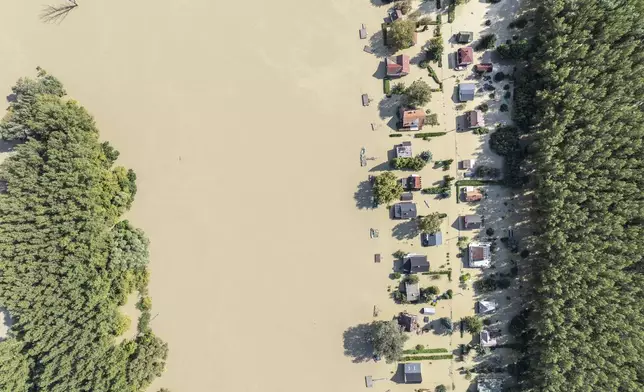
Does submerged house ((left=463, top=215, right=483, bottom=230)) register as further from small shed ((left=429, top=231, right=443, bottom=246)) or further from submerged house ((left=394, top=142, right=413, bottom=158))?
submerged house ((left=394, top=142, right=413, bottom=158))

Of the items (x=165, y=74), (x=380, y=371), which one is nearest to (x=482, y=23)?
(x=165, y=74)

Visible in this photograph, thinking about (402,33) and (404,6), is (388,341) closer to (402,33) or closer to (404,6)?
(402,33)

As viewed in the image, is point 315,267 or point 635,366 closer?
point 635,366

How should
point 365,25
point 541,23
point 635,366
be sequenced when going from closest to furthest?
point 635,366 < point 541,23 < point 365,25

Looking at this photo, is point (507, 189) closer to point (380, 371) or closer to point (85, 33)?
point (380, 371)

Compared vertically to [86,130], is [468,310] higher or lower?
lower

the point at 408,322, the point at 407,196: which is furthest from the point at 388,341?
the point at 407,196
